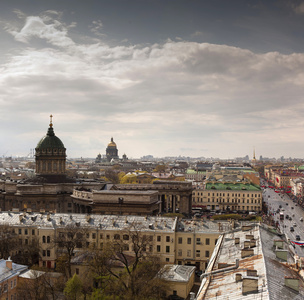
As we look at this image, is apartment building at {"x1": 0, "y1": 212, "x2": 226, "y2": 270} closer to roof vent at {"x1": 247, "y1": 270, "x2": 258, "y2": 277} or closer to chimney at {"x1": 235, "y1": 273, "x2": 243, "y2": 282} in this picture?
chimney at {"x1": 235, "y1": 273, "x2": 243, "y2": 282}

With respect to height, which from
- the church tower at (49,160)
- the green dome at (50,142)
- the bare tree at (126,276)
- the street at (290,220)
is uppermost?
the green dome at (50,142)

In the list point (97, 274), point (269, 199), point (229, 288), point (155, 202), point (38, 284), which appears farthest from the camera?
point (269, 199)

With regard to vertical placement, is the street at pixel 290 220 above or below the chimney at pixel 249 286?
below

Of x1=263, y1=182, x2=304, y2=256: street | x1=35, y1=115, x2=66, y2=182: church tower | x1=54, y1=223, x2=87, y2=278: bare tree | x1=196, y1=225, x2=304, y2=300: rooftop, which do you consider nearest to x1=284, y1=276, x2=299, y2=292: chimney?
x1=196, y1=225, x2=304, y2=300: rooftop

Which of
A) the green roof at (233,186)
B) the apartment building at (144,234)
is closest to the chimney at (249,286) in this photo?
the apartment building at (144,234)

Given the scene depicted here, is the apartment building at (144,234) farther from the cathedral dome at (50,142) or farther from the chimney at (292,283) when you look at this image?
the cathedral dome at (50,142)

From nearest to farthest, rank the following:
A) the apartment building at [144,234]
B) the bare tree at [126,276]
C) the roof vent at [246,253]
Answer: the roof vent at [246,253], the bare tree at [126,276], the apartment building at [144,234]

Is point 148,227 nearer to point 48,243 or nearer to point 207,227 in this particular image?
point 207,227

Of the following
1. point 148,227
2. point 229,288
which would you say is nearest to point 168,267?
point 148,227

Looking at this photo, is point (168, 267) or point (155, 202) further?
point (155, 202)
